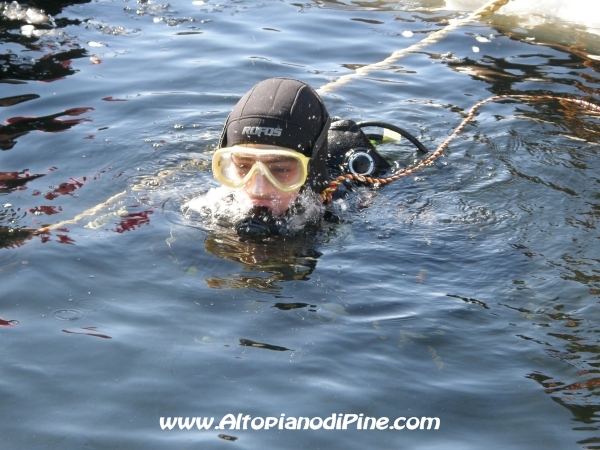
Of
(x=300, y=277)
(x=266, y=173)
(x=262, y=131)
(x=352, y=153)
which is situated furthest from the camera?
(x=352, y=153)

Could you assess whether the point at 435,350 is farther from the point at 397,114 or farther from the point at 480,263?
the point at 397,114

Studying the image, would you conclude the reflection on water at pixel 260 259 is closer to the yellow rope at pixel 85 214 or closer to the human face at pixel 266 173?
the human face at pixel 266 173

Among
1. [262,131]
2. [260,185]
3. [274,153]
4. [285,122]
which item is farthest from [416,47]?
[260,185]

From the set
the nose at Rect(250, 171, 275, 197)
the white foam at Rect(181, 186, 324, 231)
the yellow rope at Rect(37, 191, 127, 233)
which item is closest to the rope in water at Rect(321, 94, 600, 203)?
the white foam at Rect(181, 186, 324, 231)

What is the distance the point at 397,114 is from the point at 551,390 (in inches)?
174

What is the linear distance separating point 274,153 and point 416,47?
488cm

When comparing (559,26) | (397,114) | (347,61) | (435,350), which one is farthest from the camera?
(559,26)

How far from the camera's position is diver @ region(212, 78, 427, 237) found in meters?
5.02

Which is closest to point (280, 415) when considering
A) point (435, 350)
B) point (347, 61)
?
point (435, 350)

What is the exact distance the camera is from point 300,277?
4.57 m

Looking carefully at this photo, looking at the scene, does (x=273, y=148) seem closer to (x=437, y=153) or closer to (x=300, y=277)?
(x=300, y=277)

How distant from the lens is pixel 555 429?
3268 millimetres

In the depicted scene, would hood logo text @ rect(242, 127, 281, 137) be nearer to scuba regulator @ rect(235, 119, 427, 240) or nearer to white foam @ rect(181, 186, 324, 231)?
white foam @ rect(181, 186, 324, 231)

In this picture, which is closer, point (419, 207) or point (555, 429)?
point (555, 429)
